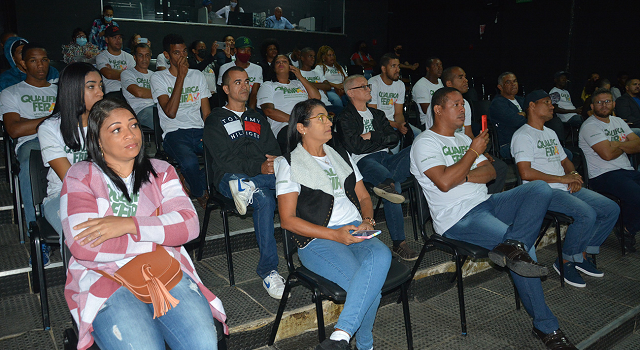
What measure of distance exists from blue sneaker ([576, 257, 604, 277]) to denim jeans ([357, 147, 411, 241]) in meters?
1.45

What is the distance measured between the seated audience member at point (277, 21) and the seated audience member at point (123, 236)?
312 inches

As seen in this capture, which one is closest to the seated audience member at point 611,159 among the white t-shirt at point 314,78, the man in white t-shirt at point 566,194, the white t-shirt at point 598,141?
the white t-shirt at point 598,141

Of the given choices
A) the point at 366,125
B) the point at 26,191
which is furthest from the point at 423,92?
the point at 26,191

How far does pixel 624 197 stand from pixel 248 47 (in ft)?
13.2

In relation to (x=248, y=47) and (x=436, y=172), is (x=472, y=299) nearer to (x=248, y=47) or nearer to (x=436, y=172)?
(x=436, y=172)

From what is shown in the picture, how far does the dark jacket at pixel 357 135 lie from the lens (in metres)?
3.30

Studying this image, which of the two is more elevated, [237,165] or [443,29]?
[443,29]

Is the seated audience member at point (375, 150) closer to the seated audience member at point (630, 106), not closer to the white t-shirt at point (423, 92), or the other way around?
the white t-shirt at point (423, 92)

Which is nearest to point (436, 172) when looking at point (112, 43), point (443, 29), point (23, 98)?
point (23, 98)

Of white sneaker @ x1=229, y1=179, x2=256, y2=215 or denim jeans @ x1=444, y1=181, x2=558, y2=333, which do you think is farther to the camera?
white sneaker @ x1=229, y1=179, x2=256, y2=215

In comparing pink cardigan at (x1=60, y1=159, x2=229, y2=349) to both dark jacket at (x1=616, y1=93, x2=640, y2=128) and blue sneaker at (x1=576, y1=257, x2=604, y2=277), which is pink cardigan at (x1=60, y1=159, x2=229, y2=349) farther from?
dark jacket at (x1=616, y1=93, x2=640, y2=128)

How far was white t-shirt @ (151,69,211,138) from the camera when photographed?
354 cm

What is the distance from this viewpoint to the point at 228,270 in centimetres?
264

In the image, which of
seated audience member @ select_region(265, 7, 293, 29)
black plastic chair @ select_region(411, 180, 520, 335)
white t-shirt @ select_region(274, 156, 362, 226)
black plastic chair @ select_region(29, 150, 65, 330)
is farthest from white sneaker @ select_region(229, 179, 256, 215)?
seated audience member @ select_region(265, 7, 293, 29)
